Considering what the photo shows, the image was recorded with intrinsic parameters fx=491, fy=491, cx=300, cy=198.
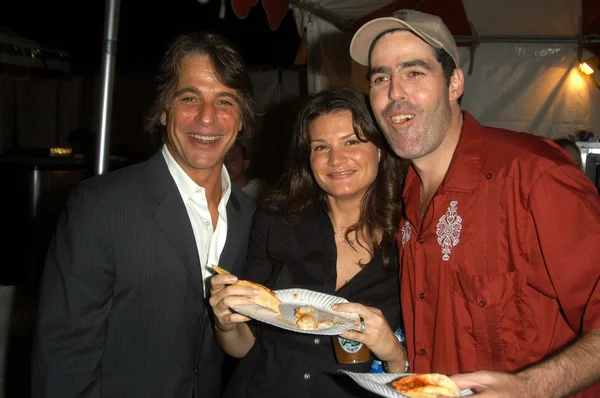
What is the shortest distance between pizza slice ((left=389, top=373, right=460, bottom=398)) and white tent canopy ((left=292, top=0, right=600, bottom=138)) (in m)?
5.10

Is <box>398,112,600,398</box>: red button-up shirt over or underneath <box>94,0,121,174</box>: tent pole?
underneath

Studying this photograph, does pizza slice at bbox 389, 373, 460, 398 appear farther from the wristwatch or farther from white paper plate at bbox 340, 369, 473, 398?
the wristwatch

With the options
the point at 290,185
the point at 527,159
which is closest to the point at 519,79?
the point at 290,185

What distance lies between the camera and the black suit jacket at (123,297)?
7.32 ft

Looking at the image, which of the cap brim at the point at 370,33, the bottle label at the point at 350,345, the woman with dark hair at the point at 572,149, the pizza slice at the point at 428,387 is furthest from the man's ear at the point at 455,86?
the woman with dark hair at the point at 572,149

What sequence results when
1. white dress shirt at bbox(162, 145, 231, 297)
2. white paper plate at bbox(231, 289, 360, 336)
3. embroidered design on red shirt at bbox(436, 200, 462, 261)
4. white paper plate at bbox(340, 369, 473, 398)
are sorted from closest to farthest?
white paper plate at bbox(340, 369, 473, 398) < white paper plate at bbox(231, 289, 360, 336) < embroidered design on red shirt at bbox(436, 200, 462, 261) < white dress shirt at bbox(162, 145, 231, 297)

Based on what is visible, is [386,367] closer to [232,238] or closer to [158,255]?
[232,238]

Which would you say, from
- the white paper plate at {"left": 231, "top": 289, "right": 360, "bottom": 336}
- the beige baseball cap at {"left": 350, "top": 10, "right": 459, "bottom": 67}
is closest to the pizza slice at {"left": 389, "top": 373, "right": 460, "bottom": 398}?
the white paper plate at {"left": 231, "top": 289, "right": 360, "bottom": 336}

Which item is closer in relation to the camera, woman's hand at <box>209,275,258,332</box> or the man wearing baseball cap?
the man wearing baseball cap

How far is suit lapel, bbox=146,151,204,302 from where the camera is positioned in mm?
2479

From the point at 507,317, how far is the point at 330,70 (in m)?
4.80

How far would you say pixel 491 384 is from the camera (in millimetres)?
1649

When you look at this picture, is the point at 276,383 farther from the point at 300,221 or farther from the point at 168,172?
the point at 168,172

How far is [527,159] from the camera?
2109mm
